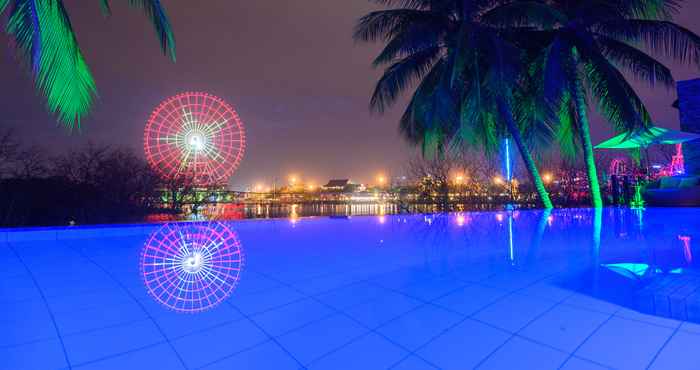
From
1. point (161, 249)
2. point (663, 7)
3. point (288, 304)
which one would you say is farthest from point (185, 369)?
point (663, 7)

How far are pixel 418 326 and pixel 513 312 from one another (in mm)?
568

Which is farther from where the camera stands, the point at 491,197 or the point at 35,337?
the point at 491,197

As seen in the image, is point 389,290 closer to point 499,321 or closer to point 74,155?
point 499,321

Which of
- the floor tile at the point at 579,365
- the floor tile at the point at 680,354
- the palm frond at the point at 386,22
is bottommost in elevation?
the floor tile at the point at 579,365

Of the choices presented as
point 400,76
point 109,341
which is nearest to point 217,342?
point 109,341

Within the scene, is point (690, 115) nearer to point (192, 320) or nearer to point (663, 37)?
point (663, 37)

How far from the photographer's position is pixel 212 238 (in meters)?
5.16

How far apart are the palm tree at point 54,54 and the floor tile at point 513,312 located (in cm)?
409

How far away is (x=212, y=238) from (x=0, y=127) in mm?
9340

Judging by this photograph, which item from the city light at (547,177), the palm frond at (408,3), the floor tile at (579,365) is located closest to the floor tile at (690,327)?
the floor tile at (579,365)

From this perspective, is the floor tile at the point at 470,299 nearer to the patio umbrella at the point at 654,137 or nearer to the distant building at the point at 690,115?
the patio umbrella at the point at 654,137

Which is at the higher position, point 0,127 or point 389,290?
point 0,127

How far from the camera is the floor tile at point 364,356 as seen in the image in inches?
51.6

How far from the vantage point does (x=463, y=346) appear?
1438 millimetres
